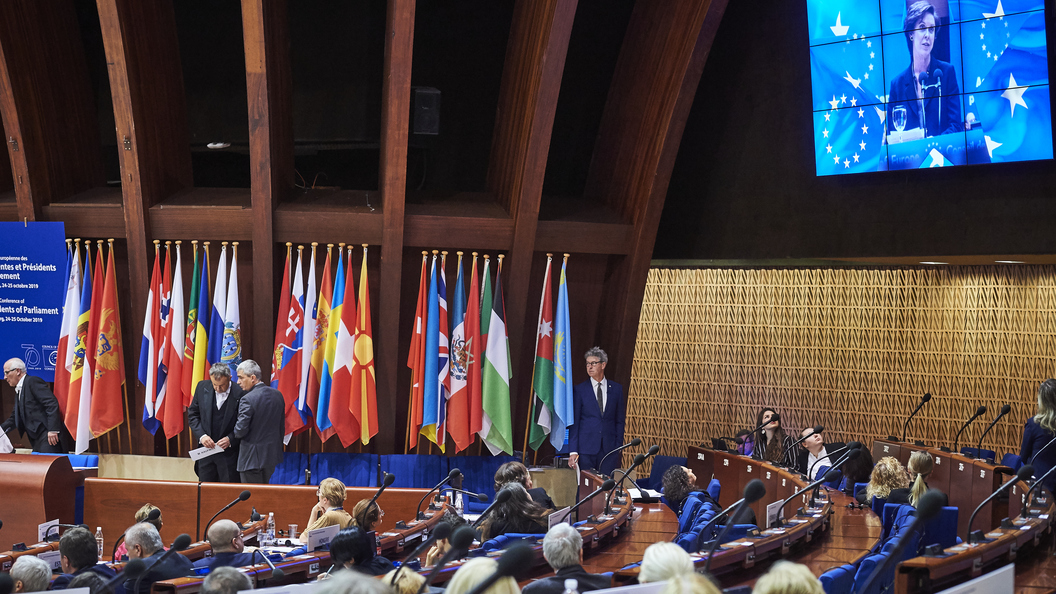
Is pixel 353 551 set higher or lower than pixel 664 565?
lower

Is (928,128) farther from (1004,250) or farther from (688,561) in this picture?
(688,561)

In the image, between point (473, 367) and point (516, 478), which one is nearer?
point (516, 478)

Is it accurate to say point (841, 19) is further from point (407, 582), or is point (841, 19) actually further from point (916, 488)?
point (407, 582)

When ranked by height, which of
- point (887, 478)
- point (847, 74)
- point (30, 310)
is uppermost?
point (847, 74)

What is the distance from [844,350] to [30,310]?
28.4 ft

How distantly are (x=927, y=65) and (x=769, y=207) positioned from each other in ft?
6.70

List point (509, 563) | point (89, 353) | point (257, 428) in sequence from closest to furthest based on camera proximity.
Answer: point (509, 563) → point (257, 428) → point (89, 353)

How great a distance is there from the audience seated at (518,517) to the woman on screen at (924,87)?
574cm

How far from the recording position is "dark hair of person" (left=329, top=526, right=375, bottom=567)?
13.1ft

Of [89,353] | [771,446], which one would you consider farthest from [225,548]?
[771,446]

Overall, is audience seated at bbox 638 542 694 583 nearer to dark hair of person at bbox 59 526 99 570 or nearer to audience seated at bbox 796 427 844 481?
dark hair of person at bbox 59 526 99 570

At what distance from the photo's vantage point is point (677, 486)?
6.50 m

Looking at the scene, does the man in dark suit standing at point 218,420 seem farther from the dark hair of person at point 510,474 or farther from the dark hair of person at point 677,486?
the dark hair of person at point 677,486

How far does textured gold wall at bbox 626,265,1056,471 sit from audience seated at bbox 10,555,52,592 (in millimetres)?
8696
